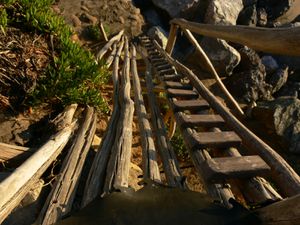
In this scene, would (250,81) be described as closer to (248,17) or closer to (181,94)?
(248,17)

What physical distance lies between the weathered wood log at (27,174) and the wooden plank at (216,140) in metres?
1.68

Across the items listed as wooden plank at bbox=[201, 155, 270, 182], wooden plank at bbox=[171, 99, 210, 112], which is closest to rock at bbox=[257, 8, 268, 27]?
wooden plank at bbox=[171, 99, 210, 112]

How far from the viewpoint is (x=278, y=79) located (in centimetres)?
1375

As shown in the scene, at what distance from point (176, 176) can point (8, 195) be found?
1.62 meters

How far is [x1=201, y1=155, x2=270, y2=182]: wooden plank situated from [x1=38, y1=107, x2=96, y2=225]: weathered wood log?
132cm

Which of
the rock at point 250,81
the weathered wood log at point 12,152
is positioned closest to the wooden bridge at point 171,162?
the weathered wood log at point 12,152

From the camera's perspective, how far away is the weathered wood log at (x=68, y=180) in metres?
3.11

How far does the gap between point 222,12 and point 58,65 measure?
36.6 ft

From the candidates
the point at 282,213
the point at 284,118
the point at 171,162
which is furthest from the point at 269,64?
Result: the point at 282,213

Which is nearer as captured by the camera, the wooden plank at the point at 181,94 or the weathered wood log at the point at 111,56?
the wooden plank at the point at 181,94

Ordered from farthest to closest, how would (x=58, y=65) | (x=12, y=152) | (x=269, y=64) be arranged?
(x=269, y=64) → (x=58, y=65) → (x=12, y=152)

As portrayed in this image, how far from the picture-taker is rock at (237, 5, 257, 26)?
16250 millimetres

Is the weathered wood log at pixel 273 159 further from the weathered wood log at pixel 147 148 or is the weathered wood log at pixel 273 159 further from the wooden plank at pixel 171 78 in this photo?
the wooden plank at pixel 171 78

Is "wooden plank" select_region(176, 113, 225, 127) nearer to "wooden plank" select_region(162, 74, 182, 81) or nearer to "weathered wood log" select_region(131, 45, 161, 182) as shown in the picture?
"weathered wood log" select_region(131, 45, 161, 182)
